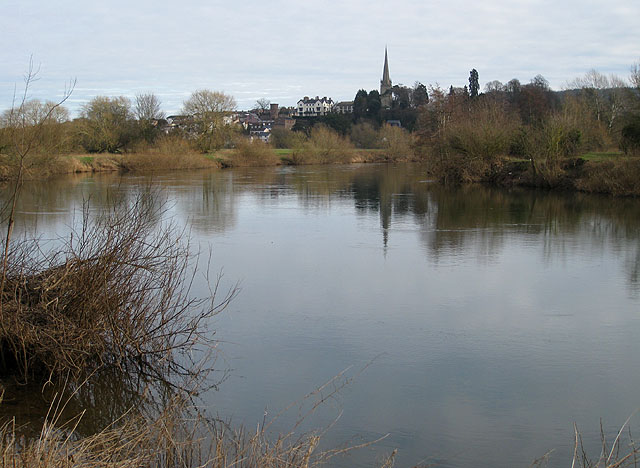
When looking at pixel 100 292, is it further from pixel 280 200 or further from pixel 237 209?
pixel 280 200

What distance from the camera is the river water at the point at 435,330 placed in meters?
5.30

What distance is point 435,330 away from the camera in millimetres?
7668

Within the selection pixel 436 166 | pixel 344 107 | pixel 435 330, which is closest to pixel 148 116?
pixel 436 166

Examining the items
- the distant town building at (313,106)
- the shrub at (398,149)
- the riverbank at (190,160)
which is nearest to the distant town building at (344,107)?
the distant town building at (313,106)

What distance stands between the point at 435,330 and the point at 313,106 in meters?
135

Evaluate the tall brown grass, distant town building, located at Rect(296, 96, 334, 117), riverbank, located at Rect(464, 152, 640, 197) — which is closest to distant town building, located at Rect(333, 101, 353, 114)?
distant town building, located at Rect(296, 96, 334, 117)

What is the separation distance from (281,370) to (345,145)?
170 ft

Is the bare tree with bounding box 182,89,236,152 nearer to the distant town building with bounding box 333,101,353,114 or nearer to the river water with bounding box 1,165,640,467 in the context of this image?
the river water with bounding box 1,165,640,467

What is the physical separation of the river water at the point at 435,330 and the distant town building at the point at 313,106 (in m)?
123

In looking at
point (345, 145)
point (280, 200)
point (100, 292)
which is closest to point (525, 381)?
point (100, 292)

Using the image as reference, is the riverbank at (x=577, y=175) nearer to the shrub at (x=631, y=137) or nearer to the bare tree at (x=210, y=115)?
the shrub at (x=631, y=137)

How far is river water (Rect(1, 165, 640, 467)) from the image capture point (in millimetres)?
5301

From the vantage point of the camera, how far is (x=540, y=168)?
26125 mm

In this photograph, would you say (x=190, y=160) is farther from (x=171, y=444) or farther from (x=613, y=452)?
(x=613, y=452)
